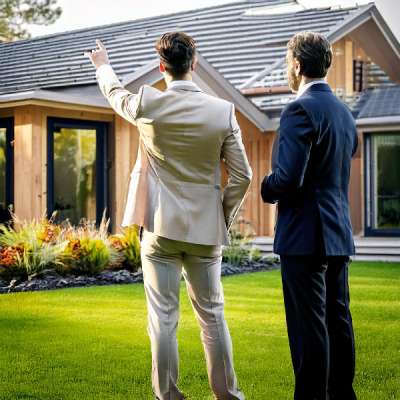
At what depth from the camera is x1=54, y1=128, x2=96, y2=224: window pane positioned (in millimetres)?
13477

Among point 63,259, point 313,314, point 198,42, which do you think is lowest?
point 63,259

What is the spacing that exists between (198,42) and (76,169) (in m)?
7.18

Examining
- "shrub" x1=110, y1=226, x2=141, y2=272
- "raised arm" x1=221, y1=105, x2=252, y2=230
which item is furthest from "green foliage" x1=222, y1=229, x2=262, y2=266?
"raised arm" x1=221, y1=105, x2=252, y2=230

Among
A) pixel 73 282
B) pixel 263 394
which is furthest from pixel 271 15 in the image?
pixel 263 394

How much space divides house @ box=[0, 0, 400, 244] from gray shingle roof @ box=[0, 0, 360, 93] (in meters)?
0.04

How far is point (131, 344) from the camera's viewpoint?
660 centimetres

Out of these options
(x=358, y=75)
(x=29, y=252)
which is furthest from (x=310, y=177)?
(x=358, y=75)

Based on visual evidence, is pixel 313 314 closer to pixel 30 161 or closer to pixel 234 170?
pixel 234 170

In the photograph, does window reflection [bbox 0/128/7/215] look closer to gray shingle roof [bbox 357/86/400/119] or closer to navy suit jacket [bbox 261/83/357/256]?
gray shingle roof [bbox 357/86/400/119]

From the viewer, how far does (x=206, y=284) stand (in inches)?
165

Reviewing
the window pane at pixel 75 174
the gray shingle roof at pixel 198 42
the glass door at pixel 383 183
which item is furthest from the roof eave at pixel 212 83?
the glass door at pixel 383 183

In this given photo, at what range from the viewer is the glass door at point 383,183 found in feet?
58.3

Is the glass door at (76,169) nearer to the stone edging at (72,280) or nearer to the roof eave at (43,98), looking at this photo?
the roof eave at (43,98)

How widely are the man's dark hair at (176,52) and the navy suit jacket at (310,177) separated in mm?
570
